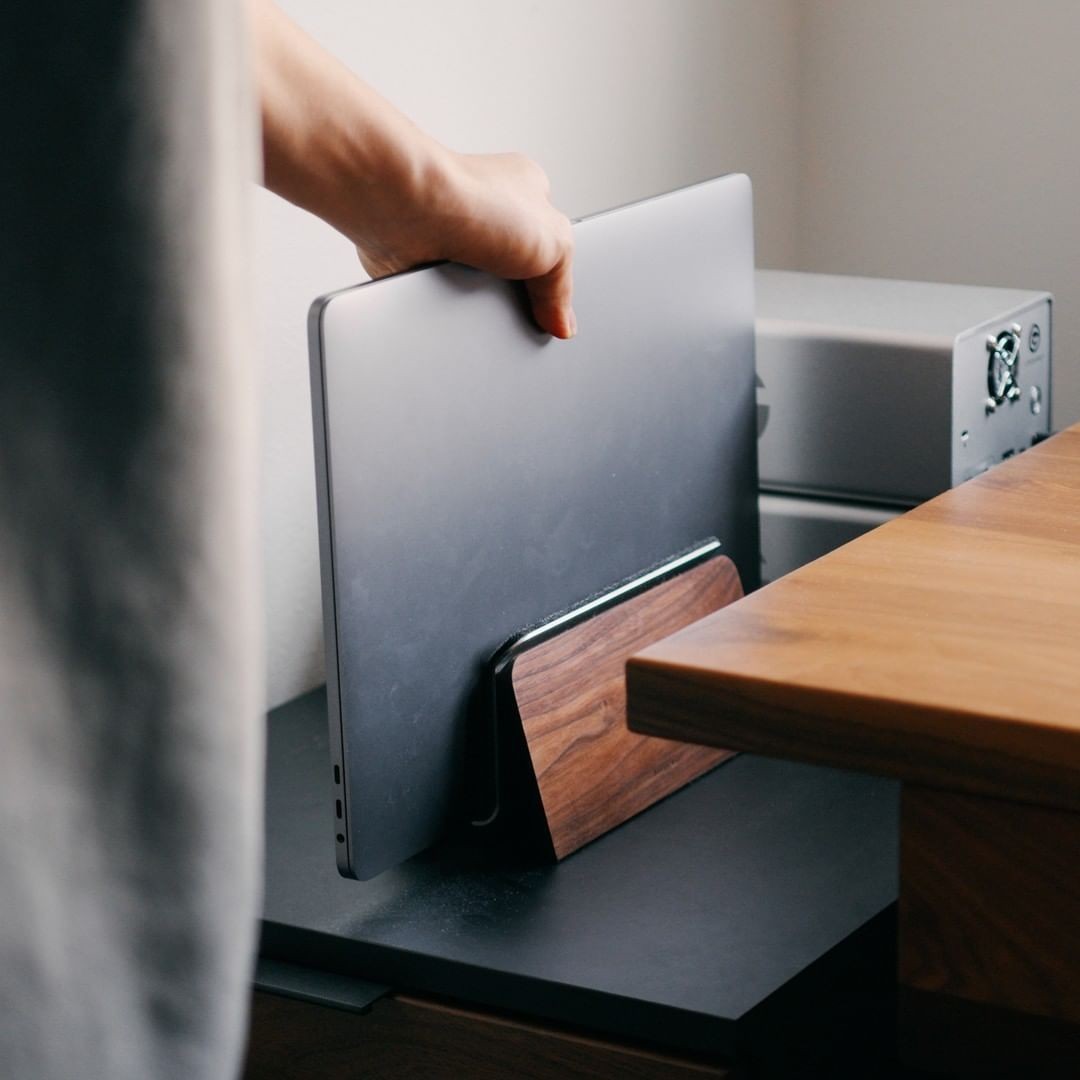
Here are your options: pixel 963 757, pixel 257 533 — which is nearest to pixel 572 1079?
pixel 963 757

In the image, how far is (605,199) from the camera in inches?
67.0

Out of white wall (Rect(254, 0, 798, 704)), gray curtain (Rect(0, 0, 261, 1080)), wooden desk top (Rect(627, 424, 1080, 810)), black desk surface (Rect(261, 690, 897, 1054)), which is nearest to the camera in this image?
gray curtain (Rect(0, 0, 261, 1080))

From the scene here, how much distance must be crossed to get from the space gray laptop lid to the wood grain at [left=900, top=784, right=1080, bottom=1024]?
10.6 inches

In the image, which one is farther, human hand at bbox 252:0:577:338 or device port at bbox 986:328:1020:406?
device port at bbox 986:328:1020:406

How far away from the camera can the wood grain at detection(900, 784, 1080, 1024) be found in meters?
0.67

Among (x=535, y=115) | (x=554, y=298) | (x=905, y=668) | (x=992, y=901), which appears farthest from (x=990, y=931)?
(x=535, y=115)

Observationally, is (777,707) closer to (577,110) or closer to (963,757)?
(963,757)

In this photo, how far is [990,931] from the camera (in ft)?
2.25

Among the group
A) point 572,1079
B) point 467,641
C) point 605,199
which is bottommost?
point 572,1079

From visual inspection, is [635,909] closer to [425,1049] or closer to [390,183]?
[425,1049]

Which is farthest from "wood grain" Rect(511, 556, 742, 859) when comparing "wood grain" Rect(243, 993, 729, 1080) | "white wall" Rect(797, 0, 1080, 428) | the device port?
"white wall" Rect(797, 0, 1080, 428)

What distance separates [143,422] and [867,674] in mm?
523

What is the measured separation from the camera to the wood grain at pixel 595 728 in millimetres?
895

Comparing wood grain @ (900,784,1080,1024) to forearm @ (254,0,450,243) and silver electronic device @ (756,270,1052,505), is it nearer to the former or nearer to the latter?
forearm @ (254,0,450,243)
